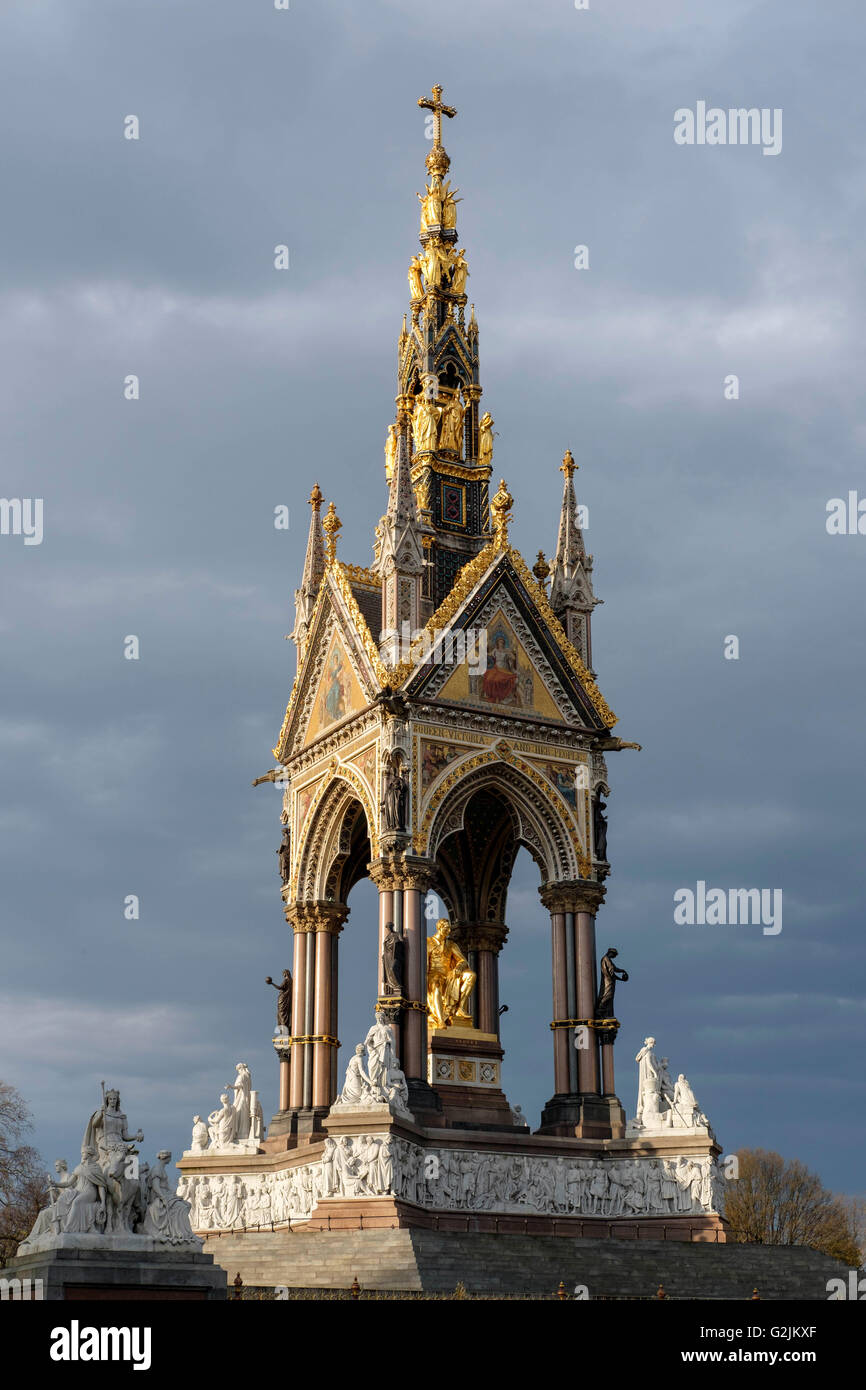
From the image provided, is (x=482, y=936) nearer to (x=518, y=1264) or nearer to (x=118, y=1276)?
(x=518, y=1264)

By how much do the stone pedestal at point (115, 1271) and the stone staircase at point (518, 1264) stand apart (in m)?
5.06

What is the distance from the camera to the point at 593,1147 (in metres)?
35.6

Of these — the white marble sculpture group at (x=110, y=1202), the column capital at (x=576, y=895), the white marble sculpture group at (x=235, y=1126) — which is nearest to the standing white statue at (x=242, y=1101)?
the white marble sculpture group at (x=235, y=1126)

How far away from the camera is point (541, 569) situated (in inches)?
1647

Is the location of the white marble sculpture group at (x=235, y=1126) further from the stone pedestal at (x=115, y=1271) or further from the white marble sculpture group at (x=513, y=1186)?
the stone pedestal at (x=115, y=1271)

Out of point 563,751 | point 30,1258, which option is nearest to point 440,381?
point 563,751

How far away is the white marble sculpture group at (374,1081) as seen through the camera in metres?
32.2

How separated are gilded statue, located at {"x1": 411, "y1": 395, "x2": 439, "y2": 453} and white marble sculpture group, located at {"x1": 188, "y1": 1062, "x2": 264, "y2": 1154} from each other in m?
16.3

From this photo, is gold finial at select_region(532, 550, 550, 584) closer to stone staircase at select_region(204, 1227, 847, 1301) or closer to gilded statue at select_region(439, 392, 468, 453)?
gilded statue at select_region(439, 392, 468, 453)

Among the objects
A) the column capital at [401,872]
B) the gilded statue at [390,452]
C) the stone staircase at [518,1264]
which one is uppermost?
the gilded statue at [390,452]

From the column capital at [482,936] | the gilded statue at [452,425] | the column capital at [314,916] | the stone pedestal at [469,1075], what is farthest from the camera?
the gilded statue at [452,425]

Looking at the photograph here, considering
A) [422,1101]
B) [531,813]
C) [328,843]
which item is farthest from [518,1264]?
[328,843]

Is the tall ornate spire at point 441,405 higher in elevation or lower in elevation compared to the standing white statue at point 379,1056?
higher

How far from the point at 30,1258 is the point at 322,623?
21110 millimetres
